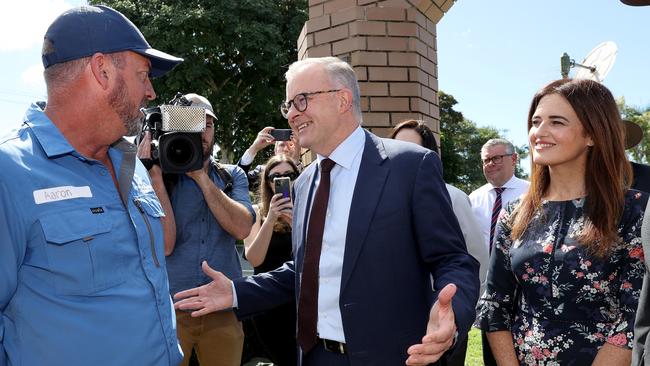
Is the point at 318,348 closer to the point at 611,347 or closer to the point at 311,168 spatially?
the point at 311,168

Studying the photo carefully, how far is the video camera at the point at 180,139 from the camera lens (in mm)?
2871

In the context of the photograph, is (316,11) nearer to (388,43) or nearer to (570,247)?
(388,43)

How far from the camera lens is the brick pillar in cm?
427

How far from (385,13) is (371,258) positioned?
258cm

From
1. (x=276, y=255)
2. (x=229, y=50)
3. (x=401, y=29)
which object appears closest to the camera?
(x=276, y=255)

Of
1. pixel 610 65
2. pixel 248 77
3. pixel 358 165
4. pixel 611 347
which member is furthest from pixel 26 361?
pixel 248 77

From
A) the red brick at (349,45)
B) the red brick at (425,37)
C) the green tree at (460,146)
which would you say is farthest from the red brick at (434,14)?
the green tree at (460,146)

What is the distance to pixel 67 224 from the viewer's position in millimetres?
1771

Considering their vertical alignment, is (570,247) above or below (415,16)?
below

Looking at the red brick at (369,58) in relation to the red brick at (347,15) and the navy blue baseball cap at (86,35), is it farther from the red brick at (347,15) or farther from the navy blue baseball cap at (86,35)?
the navy blue baseball cap at (86,35)

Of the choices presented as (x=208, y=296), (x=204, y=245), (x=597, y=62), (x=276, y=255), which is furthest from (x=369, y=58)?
(x=597, y=62)

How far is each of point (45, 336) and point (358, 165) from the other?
52.0 inches

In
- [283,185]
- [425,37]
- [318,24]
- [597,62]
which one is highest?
[597,62]

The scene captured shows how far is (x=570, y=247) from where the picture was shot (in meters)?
2.32
